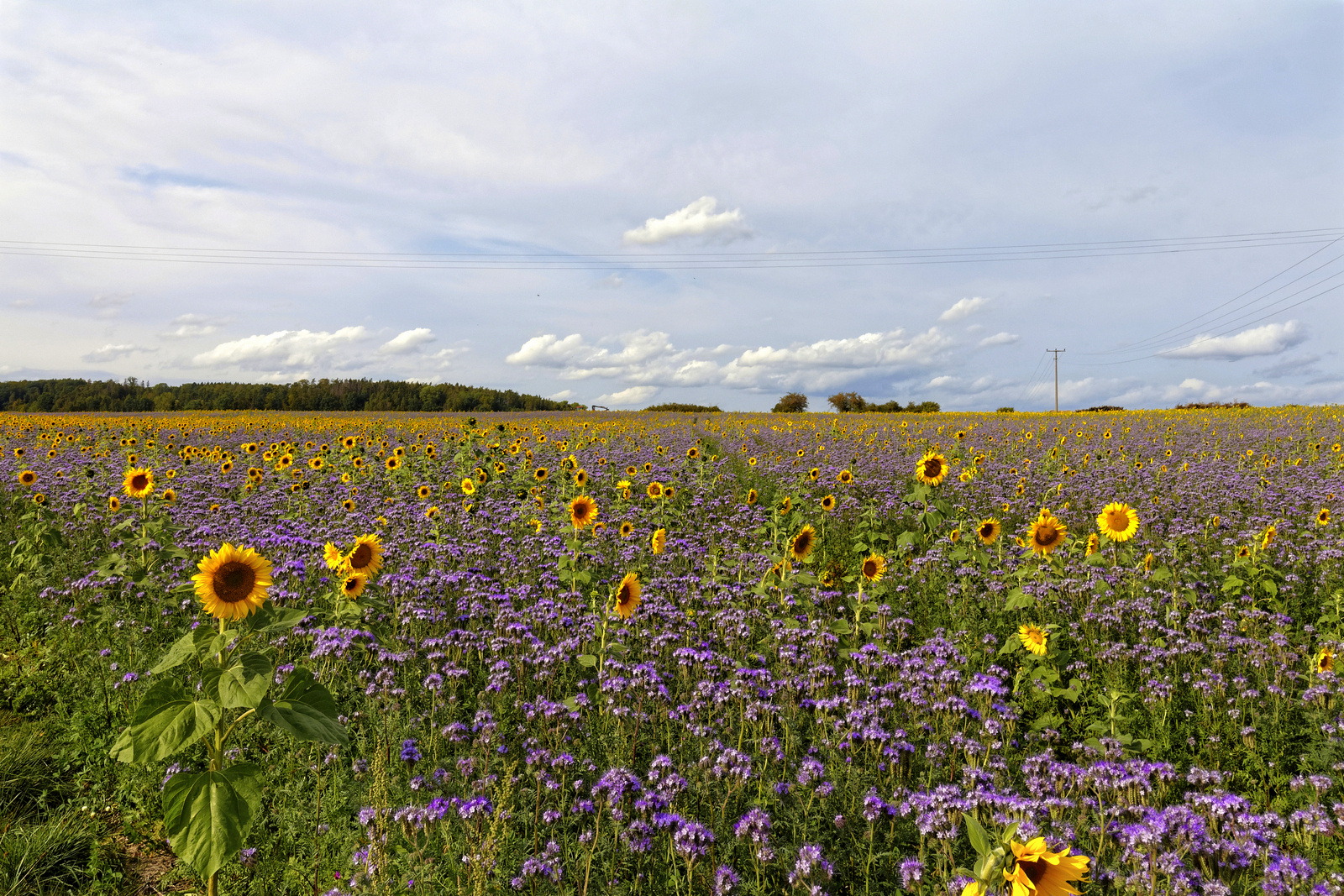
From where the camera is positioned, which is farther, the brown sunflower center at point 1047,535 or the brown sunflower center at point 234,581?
the brown sunflower center at point 1047,535

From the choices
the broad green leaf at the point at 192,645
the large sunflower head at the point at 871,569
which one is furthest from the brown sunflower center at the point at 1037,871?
the large sunflower head at the point at 871,569

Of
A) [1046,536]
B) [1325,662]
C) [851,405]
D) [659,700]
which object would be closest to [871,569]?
[1046,536]

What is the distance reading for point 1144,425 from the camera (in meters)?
22.3

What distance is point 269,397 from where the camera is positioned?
55062mm

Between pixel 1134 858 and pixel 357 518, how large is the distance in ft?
25.8

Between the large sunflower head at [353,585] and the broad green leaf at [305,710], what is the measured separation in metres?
2.29

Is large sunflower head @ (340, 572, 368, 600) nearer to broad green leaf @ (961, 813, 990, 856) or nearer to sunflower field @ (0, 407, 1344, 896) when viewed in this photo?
sunflower field @ (0, 407, 1344, 896)

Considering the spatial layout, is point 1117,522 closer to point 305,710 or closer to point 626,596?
point 626,596

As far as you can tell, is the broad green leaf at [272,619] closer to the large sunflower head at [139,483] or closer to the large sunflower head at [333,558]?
the large sunflower head at [333,558]

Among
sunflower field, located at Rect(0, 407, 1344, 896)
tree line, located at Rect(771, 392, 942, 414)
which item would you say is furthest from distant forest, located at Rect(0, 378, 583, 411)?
sunflower field, located at Rect(0, 407, 1344, 896)

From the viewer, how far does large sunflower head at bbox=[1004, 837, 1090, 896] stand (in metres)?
1.65

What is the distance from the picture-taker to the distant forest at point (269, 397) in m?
50.0

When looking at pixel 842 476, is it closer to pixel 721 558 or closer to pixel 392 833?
pixel 721 558

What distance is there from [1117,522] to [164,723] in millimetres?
7683
